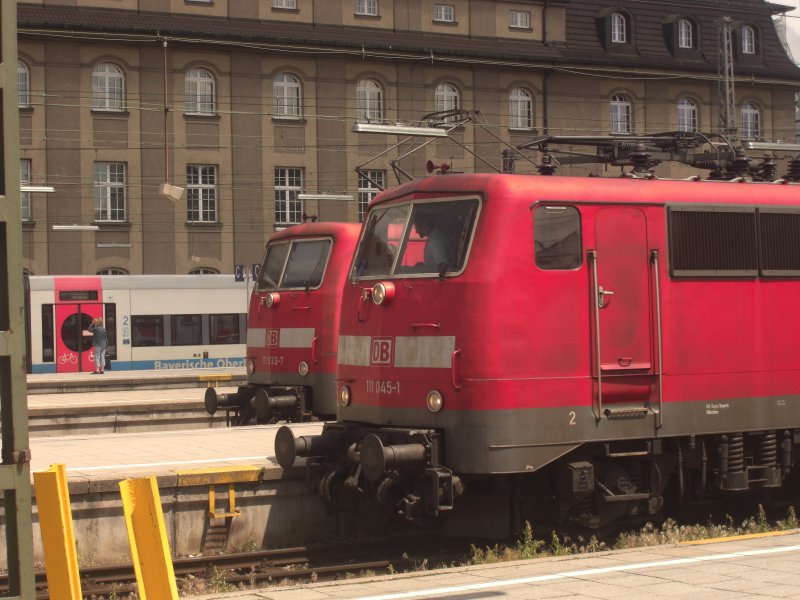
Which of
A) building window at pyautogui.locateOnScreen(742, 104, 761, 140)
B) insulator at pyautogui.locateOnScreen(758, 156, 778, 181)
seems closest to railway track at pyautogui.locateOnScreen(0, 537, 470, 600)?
insulator at pyautogui.locateOnScreen(758, 156, 778, 181)

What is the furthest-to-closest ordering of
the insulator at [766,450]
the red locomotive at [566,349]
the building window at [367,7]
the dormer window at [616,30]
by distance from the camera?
1. the dormer window at [616,30]
2. the building window at [367,7]
3. the insulator at [766,450]
4. the red locomotive at [566,349]

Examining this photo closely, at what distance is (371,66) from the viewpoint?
45.1m

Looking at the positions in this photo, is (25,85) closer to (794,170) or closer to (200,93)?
(200,93)

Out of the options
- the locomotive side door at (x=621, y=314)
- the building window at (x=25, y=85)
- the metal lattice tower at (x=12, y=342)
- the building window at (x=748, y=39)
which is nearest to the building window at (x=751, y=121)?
the building window at (x=748, y=39)

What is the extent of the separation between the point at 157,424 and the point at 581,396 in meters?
13.1

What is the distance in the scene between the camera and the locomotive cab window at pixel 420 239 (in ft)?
33.7

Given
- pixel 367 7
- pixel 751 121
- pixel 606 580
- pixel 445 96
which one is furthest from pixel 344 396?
pixel 751 121

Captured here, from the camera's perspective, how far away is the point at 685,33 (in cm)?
5109

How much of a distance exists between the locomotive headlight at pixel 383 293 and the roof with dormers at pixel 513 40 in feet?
104

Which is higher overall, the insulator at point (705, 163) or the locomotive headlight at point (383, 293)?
the insulator at point (705, 163)

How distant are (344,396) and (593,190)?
286cm

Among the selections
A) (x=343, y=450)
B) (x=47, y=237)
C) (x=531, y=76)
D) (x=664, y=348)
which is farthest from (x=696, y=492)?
(x=531, y=76)

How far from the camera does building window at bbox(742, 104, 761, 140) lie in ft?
166

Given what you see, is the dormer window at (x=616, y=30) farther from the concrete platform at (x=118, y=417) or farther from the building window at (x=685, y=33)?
the concrete platform at (x=118, y=417)
